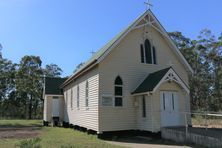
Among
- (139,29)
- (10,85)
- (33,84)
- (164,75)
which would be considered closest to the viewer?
A: (164,75)

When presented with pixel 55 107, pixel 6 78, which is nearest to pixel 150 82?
pixel 55 107

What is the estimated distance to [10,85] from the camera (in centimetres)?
6072

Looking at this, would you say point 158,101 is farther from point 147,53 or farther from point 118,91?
point 147,53

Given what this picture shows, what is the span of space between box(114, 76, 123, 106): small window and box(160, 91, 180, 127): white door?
2.66 meters

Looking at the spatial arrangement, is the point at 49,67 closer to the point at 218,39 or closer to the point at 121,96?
the point at 218,39

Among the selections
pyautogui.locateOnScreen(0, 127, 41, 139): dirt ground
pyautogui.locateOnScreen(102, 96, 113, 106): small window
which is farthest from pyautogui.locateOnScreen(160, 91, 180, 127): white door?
pyautogui.locateOnScreen(0, 127, 41, 139): dirt ground

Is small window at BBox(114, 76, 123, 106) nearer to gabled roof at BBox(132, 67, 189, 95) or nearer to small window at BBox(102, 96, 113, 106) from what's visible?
small window at BBox(102, 96, 113, 106)

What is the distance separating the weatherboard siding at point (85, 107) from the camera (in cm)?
1800

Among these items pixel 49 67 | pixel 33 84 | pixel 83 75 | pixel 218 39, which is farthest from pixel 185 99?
pixel 49 67

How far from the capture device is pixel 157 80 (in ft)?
55.8

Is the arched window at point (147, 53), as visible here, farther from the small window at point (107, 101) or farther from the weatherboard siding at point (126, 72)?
the small window at point (107, 101)

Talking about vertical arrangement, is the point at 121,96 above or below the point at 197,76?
below

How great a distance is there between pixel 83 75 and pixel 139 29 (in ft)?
18.4

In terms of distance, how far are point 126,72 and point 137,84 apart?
1136 mm
